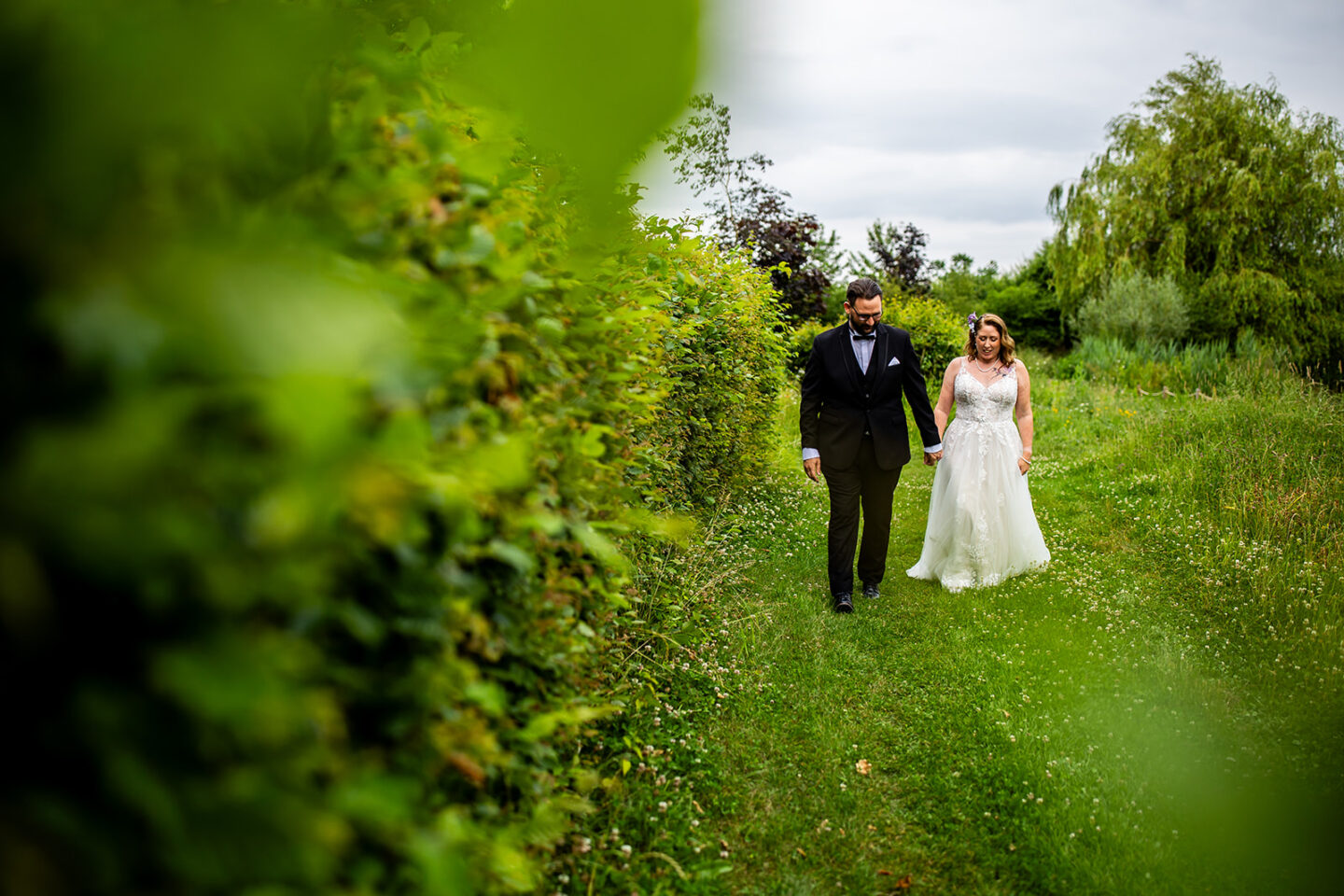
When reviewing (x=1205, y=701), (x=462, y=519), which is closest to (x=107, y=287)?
(x=462, y=519)

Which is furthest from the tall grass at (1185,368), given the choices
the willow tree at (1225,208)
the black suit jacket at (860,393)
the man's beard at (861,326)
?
the man's beard at (861,326)

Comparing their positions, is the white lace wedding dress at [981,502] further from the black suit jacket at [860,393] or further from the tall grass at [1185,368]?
the tall grass at [1185,368]

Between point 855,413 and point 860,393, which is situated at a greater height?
point 860,393

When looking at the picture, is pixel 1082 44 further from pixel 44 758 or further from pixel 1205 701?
pixel 1205 701

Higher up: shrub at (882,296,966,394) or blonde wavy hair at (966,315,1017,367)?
shrub at (882,296,966,394)

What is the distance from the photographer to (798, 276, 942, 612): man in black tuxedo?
19.3 ft

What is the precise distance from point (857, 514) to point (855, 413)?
0.78m

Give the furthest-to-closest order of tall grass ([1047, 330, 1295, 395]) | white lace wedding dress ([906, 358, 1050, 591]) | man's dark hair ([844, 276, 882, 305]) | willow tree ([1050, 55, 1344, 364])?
willow tree ([1050, 55, 1344, 364]), tall grass ([1047, 330, 1295, 395]), white lace wedding dress ([906, 358, 1050, 591]), man's dark hair ([844, 276, 882, 305])

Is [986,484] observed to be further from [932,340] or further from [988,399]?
[932,340]

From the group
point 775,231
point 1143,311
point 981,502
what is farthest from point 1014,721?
point 1143,311

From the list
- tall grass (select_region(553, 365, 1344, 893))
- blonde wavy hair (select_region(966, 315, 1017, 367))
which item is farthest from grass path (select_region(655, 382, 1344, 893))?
blonde wavy hair (select_region(966, 315, 1017, 367))

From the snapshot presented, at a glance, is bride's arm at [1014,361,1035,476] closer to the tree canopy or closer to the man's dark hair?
the man's dark hair

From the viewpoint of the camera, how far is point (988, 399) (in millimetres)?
6828

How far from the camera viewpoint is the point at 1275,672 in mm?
4770
